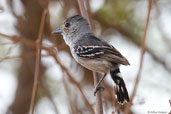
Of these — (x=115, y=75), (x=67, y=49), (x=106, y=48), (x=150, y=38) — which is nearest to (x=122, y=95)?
(x=115, y=75)

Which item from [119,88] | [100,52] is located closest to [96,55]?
[100,52]

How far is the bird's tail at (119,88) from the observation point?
441cm

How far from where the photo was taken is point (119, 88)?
177 inches

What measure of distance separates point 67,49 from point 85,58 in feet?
5.08

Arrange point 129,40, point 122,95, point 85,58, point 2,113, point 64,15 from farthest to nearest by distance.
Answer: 1. point 129,40
2. point 64,15
3. point 2,113
4. point 85,58
5. point 122,95

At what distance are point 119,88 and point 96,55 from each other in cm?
47

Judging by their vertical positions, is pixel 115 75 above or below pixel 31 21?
below

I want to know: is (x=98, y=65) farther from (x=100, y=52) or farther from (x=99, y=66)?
(x=100, y=52)

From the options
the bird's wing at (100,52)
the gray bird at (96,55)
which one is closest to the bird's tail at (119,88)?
the gray bird at (96,55)

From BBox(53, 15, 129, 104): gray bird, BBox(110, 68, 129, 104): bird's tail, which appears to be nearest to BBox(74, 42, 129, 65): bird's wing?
BBox(53, 15, 129, 104): gray bird

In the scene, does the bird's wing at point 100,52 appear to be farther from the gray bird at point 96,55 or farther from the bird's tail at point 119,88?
the bird's tail at point 119,88

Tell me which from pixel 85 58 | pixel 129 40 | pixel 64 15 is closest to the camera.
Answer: pixel 85 58

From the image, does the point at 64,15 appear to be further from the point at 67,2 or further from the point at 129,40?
the point at 129,40

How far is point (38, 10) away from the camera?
21.4 ft
